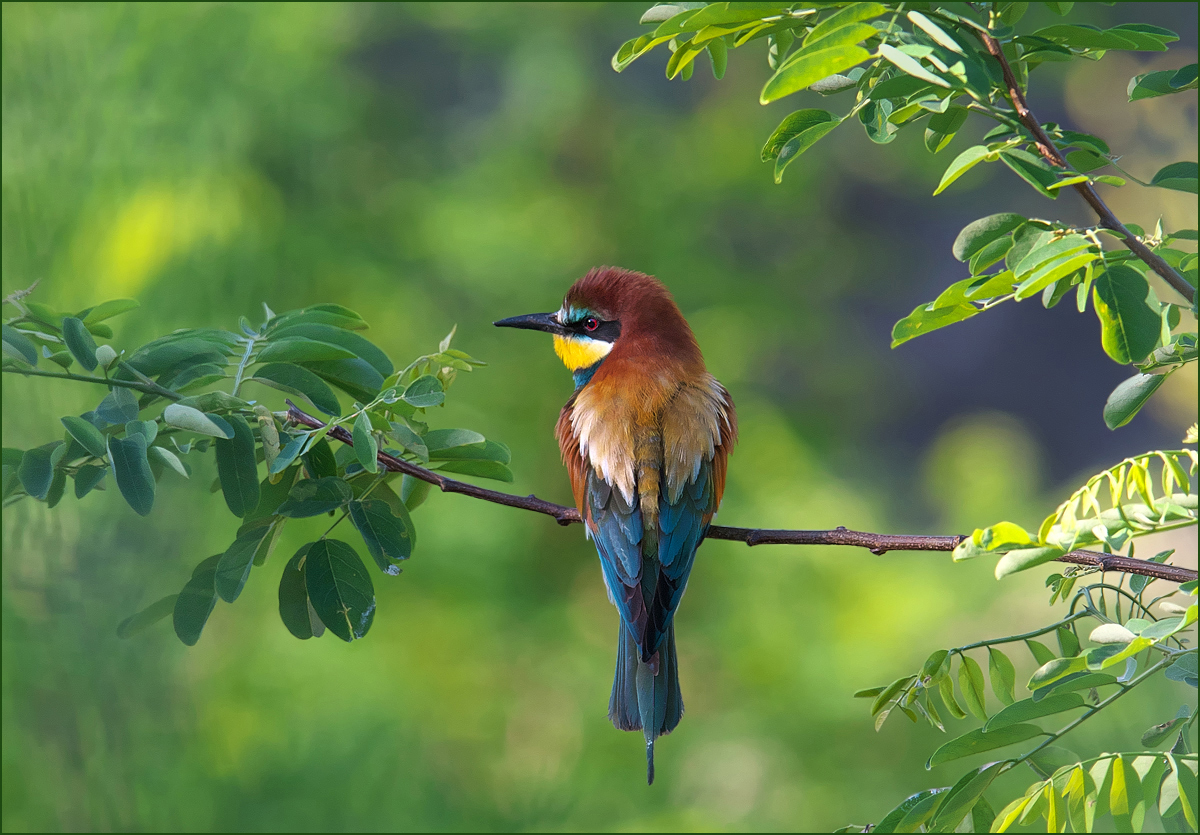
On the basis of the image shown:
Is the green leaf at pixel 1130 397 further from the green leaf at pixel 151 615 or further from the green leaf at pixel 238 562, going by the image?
the green leaf at pixel 151 615

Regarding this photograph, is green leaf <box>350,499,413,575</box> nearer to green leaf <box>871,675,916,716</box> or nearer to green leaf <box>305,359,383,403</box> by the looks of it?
green leaf <box>305,359,383,403</box>

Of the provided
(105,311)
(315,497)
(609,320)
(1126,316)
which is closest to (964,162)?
(1126,316)

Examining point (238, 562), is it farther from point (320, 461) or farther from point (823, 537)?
point (823, 537)

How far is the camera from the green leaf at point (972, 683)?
3.45ft

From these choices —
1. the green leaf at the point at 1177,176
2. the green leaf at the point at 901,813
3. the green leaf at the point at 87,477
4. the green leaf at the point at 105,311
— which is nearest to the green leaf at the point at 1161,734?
the green leaf at the point at 901,813

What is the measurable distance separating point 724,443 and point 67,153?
2020 millimetres

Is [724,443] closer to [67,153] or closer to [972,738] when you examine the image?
[972,738]

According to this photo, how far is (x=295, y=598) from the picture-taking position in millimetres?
1234

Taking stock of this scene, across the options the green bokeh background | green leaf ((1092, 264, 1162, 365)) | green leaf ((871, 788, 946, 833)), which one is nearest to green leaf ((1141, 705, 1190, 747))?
green leaf ((871, 788, 946, 833))

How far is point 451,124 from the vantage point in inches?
175

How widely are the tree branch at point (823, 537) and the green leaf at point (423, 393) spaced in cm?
10

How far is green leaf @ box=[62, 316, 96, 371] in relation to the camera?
1.07 metres

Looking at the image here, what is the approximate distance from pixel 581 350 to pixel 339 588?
0.99m

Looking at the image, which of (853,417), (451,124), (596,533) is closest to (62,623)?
(596,533)
